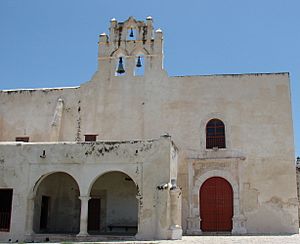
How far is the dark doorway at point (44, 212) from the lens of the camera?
18969 mm

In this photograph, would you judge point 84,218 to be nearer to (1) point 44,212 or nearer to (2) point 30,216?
(2) point 30,216

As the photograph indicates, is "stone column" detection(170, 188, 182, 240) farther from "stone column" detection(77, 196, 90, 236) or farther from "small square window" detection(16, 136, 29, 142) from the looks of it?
"small square window" detection(16, 136, 29, 142)

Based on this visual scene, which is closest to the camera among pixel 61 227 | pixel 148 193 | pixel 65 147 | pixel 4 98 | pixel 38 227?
pixel 148 193

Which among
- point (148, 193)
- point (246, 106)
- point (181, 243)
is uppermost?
point (246, 106)

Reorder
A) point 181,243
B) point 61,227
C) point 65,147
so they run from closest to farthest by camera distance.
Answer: point 181,243
point 65,147
point 61,227

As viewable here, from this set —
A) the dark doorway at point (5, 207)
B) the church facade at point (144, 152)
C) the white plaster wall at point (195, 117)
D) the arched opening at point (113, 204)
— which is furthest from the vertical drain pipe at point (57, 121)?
the dark doorway at point (5, 207)

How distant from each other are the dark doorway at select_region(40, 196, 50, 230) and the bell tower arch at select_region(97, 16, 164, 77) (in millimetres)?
6529

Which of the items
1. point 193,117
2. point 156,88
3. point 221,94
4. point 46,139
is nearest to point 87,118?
point 46,139

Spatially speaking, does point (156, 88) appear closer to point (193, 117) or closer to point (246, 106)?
point (193, 117)

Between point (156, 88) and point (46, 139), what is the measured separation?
19.3 ft

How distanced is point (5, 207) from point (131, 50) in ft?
30.4

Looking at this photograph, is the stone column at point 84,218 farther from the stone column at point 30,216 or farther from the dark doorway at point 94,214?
the dark doorway at point 94,214

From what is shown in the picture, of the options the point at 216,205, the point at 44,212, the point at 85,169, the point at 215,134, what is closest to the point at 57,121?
the point at 44,212

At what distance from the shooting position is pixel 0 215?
1755cm
